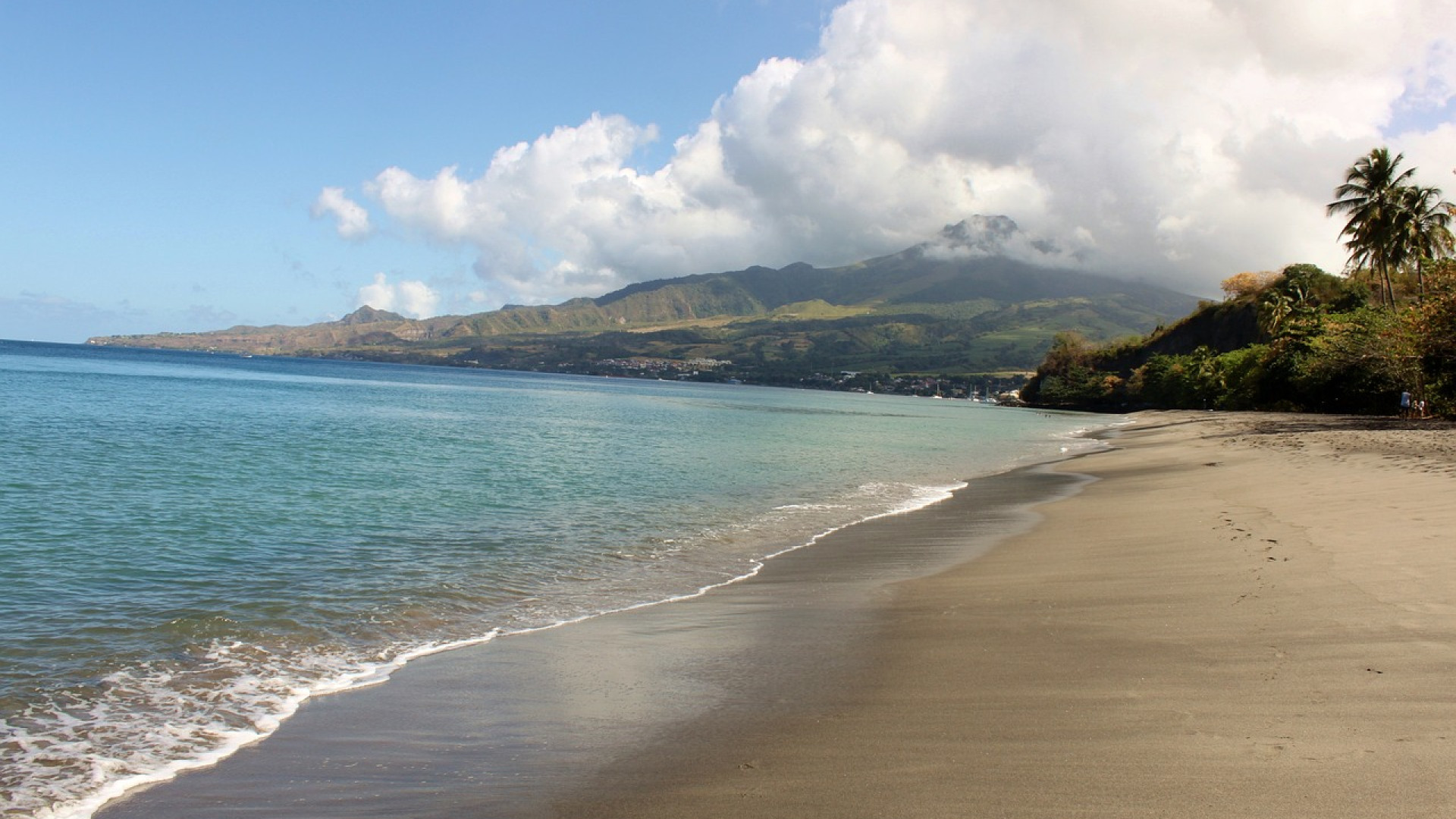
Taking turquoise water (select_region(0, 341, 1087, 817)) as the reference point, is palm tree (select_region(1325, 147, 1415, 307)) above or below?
above

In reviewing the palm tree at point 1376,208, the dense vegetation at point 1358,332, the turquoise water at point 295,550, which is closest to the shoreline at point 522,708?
the turquoise water at point 295,550

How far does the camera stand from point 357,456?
3262 centimetres

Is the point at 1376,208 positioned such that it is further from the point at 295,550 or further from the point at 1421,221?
the point at 295,550

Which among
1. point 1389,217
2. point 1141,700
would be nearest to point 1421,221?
point 1389,217

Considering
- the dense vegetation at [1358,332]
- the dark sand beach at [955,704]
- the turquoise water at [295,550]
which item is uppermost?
the dense vegetation at [1358,332]

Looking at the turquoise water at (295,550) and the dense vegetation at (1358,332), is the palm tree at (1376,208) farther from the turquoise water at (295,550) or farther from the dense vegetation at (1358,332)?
the turquoise water at (295,550)

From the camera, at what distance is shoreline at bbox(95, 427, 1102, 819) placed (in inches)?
234

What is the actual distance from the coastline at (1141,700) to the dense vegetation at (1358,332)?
118 feet

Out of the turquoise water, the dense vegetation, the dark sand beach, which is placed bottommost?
Answer: the turquoise water

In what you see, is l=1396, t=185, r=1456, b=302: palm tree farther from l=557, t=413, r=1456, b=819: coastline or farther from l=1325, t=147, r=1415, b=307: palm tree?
l=557, t=413, r=1456, b=819: coastline

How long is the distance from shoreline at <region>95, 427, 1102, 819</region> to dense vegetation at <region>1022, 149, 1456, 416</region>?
40.5 m

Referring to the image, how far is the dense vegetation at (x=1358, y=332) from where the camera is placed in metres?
42.4

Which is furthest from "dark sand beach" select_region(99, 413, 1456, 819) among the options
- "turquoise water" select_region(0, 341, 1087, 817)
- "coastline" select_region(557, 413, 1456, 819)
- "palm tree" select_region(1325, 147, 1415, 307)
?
"palm tree" select_region(1325, 147, 1415, 307)

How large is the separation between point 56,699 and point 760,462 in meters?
29.1
